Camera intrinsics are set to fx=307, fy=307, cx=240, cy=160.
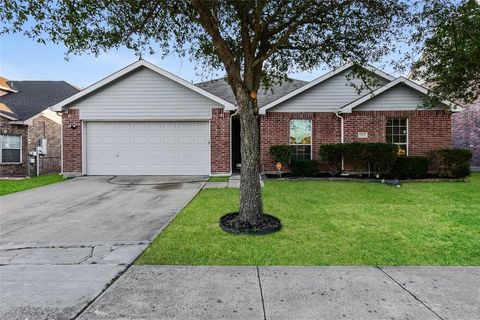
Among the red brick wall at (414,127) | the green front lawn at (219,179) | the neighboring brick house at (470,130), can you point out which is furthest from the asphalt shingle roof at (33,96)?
the neighboring brick house at (470,130)

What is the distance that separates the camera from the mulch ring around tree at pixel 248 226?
5261mm

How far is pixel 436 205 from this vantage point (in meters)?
7.39

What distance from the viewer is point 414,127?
12695mm

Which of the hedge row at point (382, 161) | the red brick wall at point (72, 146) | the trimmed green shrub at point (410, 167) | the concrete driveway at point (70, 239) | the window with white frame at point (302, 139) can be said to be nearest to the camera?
the concrete driveway at point (70, 239)

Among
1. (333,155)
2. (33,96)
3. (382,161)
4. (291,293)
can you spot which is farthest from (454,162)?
(33,96)

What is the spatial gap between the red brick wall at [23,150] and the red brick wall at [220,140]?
32.2 ft

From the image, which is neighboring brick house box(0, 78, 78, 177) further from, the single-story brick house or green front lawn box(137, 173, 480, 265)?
green front lawn box(137, 173, 480, 265)

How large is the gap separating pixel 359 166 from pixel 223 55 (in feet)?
27.7

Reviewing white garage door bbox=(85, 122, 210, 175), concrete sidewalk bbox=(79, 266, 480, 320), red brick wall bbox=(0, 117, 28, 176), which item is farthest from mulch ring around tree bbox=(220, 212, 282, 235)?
red brick wall bbox=(0, 117, 28, 176)

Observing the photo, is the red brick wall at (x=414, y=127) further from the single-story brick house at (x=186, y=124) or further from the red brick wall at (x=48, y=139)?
the red brick wall at (x=48, y=139)

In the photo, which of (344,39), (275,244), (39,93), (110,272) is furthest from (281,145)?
(39,93)

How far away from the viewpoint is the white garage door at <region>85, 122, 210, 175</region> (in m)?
13.2

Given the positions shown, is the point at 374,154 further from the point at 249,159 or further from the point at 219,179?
the point at 249,159

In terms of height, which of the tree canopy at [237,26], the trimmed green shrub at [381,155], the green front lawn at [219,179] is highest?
the tree canopy at [237,26]
